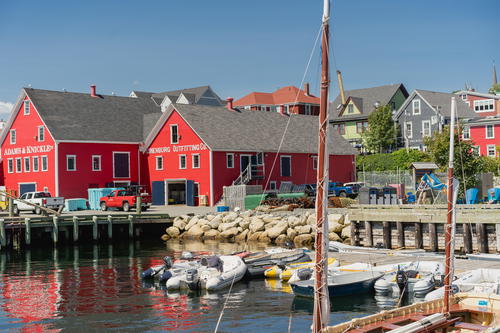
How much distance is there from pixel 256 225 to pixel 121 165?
2165 cm

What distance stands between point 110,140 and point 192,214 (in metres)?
15.4

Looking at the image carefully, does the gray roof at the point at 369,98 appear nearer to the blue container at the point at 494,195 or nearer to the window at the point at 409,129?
the window at the point at 409,129

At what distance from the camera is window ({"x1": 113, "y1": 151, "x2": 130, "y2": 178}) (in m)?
56.9

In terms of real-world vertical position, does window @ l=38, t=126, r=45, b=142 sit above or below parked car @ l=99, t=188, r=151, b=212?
above

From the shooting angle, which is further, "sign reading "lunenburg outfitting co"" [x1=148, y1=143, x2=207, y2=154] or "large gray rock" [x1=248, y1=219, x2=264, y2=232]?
"sign reading "lunenburg outfitting co"" [x1=148, y1=143, x2=207, y2=154]

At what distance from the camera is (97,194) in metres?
51.6

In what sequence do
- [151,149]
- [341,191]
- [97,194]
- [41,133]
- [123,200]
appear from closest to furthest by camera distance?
[123,200], [341,191], [97,194], [41,133], [151,149]

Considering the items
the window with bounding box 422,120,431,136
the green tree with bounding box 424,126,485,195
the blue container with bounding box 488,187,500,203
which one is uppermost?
the window with bounding box 422,120,431,136


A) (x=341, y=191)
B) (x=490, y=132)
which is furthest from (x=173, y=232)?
(x=490, y=132)

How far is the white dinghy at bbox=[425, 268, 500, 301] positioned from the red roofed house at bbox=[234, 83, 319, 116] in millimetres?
72169

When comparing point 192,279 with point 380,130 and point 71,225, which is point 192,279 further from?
point 380,130

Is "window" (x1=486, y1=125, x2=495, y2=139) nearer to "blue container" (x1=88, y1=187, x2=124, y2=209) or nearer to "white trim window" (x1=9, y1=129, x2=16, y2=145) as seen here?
"blue container" (x1=88, y1=187, x2=124, y2=209)

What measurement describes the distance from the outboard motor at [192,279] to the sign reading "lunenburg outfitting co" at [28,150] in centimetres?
3428

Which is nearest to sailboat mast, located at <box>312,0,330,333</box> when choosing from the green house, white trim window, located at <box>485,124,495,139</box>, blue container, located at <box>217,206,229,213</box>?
blue container, located at <box>217,206,229,213</box>
